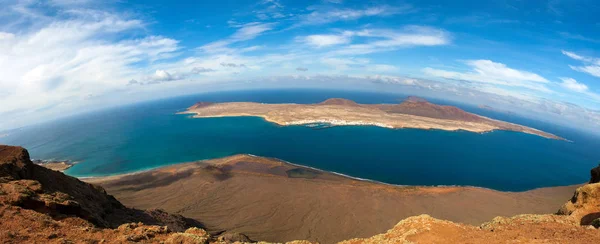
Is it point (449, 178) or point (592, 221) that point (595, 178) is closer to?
point (592, 221)

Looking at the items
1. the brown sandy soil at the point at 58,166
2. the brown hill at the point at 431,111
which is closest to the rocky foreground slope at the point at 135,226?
the brown sandy soil at the point at 58,166

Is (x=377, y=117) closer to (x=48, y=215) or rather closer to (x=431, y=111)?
(x=431, y=111)

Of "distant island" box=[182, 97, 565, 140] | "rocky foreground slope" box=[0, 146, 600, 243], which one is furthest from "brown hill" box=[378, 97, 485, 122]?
"rocky foreground slope" box=[0, 146, 600, 243]

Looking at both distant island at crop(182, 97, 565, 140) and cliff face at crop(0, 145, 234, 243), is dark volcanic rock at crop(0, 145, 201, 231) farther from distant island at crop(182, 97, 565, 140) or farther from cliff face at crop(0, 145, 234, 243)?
distant island at crop(182, 97, 565, 140)

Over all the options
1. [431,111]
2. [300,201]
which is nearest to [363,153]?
[300,201]

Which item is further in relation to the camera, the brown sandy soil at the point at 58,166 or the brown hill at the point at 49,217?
the brown sandy soil at the point at 58,166

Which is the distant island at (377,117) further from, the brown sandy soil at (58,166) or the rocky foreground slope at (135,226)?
the rocky foreground slope at (135,226)
